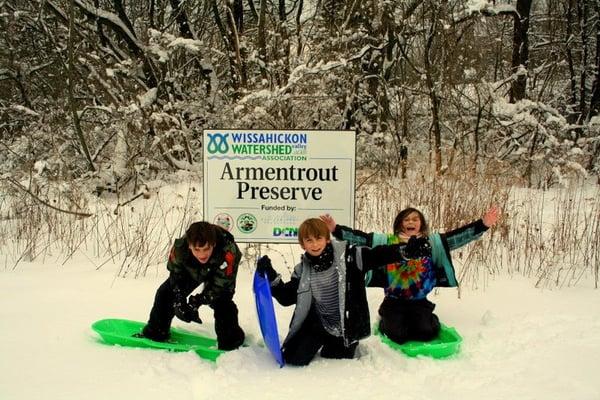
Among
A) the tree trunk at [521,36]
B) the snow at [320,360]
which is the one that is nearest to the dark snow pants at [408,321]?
the snow at [320,360]

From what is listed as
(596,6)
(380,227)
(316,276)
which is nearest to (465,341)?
(316,276)

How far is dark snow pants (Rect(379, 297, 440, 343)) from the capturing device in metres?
3.25

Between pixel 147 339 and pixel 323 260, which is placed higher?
pixel 323 260

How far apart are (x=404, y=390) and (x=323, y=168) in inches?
77.4

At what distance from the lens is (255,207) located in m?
4.18

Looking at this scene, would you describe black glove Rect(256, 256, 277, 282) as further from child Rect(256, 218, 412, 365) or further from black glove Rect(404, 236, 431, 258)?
black glove Rect(404, 236, 431, 258)

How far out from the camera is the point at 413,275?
3.43m

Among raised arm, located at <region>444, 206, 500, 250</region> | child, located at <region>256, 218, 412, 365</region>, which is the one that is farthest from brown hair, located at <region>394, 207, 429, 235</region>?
child, located at <region>256, 218, 412, 365</region>

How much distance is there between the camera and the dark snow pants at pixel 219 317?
3244 millimetres

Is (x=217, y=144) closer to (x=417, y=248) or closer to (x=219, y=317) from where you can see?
(x=219, y=317)

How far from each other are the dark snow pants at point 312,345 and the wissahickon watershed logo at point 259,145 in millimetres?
1432

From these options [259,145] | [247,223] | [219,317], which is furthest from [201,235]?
[259,145]

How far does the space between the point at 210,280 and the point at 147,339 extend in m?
0.56

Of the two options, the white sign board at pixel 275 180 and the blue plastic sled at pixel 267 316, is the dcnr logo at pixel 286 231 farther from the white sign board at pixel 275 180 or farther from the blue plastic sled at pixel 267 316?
the blue plastic sled at pixel 267 316
